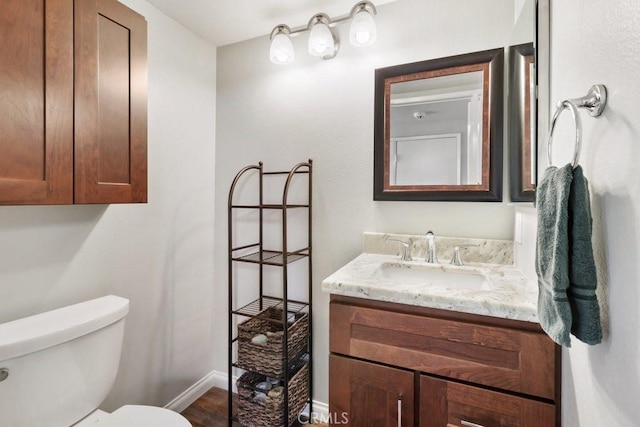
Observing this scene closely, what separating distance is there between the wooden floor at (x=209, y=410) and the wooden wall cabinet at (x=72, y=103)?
4.21 ft

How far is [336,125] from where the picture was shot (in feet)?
5.49

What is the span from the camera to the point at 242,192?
1942 millimetres

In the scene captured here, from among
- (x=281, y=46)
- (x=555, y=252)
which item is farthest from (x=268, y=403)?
(x=281, y=46)

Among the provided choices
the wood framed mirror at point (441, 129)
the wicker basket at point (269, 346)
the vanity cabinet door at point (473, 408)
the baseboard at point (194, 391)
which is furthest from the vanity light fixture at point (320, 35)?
the baseboard at point (194, 391)

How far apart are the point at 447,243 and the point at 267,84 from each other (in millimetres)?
1371

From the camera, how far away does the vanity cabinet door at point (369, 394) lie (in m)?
1.00

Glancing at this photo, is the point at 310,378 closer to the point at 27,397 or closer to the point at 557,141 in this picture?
the point at 27,397

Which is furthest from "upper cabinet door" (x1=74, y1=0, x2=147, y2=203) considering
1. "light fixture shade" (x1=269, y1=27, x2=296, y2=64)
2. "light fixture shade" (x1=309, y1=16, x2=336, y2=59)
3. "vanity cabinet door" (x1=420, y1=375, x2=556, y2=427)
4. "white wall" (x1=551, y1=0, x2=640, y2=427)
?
"white wall" (x1=551, y1=0, x2=640, y2=427)

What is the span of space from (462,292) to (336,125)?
1077 mm

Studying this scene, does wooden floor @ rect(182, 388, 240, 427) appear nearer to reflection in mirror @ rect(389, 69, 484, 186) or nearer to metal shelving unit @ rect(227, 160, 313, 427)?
metal shelving unit @ rect(227, 160, 313, 427)

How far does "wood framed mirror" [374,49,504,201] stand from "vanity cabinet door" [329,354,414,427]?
811mm

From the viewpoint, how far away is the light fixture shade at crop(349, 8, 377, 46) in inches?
56.6

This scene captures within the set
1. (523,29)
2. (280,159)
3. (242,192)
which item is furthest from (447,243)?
(242,192)

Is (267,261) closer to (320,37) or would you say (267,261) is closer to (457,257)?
(457,257)
